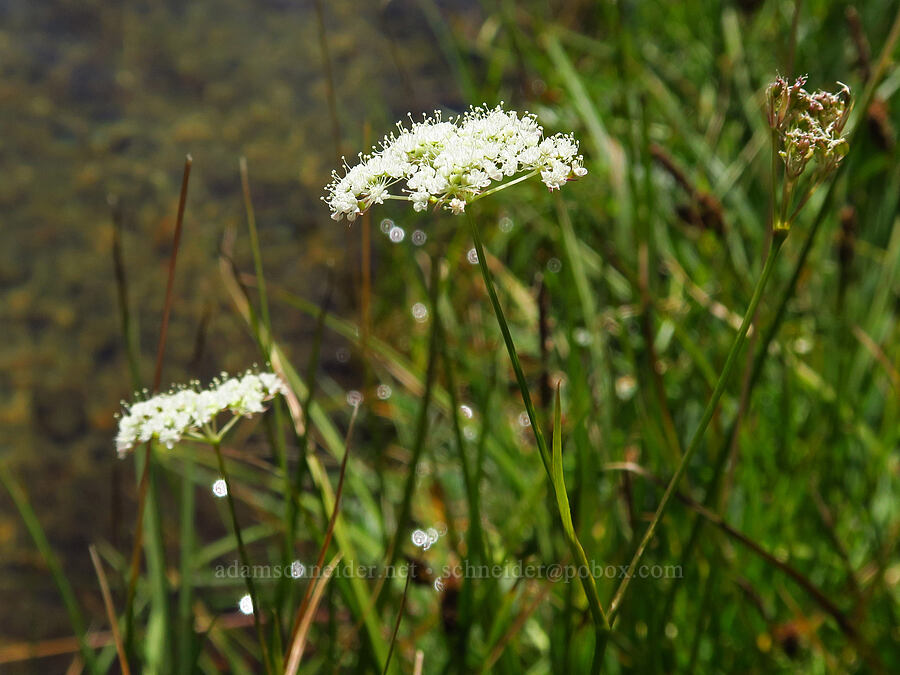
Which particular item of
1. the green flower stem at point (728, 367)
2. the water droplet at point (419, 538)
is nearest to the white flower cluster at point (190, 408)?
the green flower stem at point (728, 367)

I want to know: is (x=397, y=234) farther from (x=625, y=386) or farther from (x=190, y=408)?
(x=190, y=408)

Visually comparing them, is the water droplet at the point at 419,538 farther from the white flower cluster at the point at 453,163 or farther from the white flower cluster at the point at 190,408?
the white flower cluster at the point at 453,163

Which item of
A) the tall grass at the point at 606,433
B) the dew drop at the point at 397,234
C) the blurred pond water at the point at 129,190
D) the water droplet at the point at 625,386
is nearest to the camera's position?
the tall grass at the point at 606,433

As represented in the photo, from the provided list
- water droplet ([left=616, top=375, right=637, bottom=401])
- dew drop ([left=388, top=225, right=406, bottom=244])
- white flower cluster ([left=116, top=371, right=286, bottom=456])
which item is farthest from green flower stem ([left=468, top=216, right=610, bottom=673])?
dew drop ([left=388, top=225, right=406, bottom=244])

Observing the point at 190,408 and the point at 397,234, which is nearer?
the point at 190,408

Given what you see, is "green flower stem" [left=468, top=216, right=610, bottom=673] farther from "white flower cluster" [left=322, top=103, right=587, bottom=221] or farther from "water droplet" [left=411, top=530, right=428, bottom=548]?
"water droplet" [left=411, top=530, right=428, bottom=548]

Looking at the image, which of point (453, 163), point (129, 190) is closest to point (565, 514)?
A: point (453, 163)
